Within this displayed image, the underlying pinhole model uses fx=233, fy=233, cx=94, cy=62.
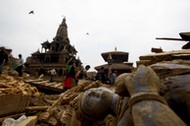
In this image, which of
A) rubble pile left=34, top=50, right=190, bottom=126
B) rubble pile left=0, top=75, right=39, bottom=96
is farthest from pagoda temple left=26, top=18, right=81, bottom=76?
rubble pile left=34, top=50, right=190, bottom=126

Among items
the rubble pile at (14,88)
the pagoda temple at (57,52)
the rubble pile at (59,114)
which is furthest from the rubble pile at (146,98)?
the pagoda temple at (57,52)

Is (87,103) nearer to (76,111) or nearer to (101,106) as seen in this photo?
(101,106)

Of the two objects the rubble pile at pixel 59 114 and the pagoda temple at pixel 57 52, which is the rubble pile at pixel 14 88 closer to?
the rubble pile at pixel 59 114

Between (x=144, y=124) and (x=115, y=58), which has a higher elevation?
(x=115, y=58)

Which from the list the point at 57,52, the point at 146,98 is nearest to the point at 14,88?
the point at 146,98

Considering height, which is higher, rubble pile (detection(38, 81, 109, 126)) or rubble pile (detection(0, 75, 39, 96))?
rubble pile (detection(0, 75, 39, 96))

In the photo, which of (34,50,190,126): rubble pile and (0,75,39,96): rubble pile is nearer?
(34,50,190,126): rubble pile

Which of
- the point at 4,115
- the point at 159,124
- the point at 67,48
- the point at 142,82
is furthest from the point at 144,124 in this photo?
the point at 67,48

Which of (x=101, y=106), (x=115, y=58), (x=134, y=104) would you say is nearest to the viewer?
(x=134, y=104)

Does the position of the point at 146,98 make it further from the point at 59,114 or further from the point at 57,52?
the point at 57,52

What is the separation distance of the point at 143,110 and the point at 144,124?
0.08m

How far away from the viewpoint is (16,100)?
16.5 feet

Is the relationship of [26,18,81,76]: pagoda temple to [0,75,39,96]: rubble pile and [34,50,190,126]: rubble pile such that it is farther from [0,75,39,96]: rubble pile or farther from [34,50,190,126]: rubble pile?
[34,50,190,126]: rubble pile

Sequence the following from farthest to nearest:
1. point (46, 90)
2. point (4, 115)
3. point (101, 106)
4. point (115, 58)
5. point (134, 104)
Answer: point (115, 58) → point (46, 90) → point (4, 115) → point (101, 106) → point (134, 104)
